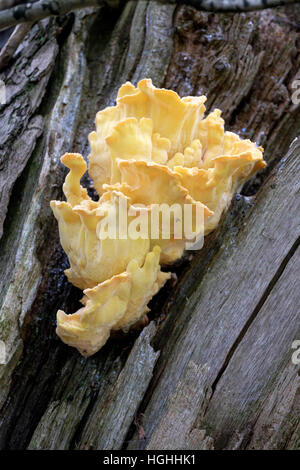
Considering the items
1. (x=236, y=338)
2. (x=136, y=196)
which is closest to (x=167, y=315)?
(x=236, y=338)

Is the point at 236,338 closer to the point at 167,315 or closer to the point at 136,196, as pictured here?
the point at 167,315

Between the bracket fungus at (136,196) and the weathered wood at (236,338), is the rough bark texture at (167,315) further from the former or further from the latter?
the bracket fungus at (136,196)

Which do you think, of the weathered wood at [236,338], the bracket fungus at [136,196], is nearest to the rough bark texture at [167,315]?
the weathered wood at [236,338]

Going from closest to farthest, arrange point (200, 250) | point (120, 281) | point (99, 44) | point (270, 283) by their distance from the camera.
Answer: point (120, 281) → point (270, 283) → point (200, 250) → point (99, 44)

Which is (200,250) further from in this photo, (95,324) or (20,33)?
(20,33)

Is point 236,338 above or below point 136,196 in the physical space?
below

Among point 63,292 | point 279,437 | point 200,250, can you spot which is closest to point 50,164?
point 63,292

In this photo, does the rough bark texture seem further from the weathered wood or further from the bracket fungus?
the bracket fungus
